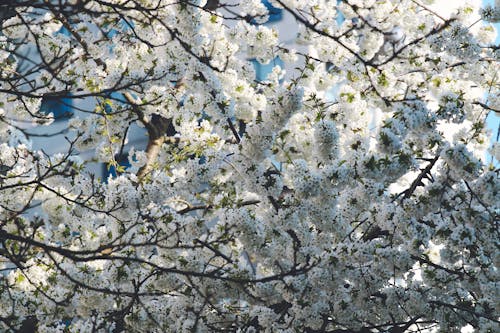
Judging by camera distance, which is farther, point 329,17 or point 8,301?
point 329,17

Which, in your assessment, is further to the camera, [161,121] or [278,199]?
[161,121]

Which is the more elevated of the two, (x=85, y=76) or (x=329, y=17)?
(x=329, y=17)

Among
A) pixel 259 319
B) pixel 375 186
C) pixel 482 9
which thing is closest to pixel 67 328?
pixel 259 319

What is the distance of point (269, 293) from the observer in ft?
20.0

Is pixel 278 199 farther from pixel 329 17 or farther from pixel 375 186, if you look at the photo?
pixel 329 17

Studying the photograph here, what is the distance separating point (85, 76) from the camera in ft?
25.2

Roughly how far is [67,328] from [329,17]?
5.46m

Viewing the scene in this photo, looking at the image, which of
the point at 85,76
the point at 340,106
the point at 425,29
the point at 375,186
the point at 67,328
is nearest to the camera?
the point at 375,186

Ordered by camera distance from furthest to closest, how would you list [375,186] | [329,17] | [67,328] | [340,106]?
[329,17]
[340,106]
[67,328]
[375,186]

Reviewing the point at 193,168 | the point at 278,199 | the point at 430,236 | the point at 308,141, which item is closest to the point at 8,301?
the point at 193,168

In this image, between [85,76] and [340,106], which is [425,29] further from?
[85,76]

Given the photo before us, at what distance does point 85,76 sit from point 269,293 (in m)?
3.31

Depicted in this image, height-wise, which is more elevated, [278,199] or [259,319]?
[278,199]

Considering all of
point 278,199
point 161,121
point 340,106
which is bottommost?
point 278,199
